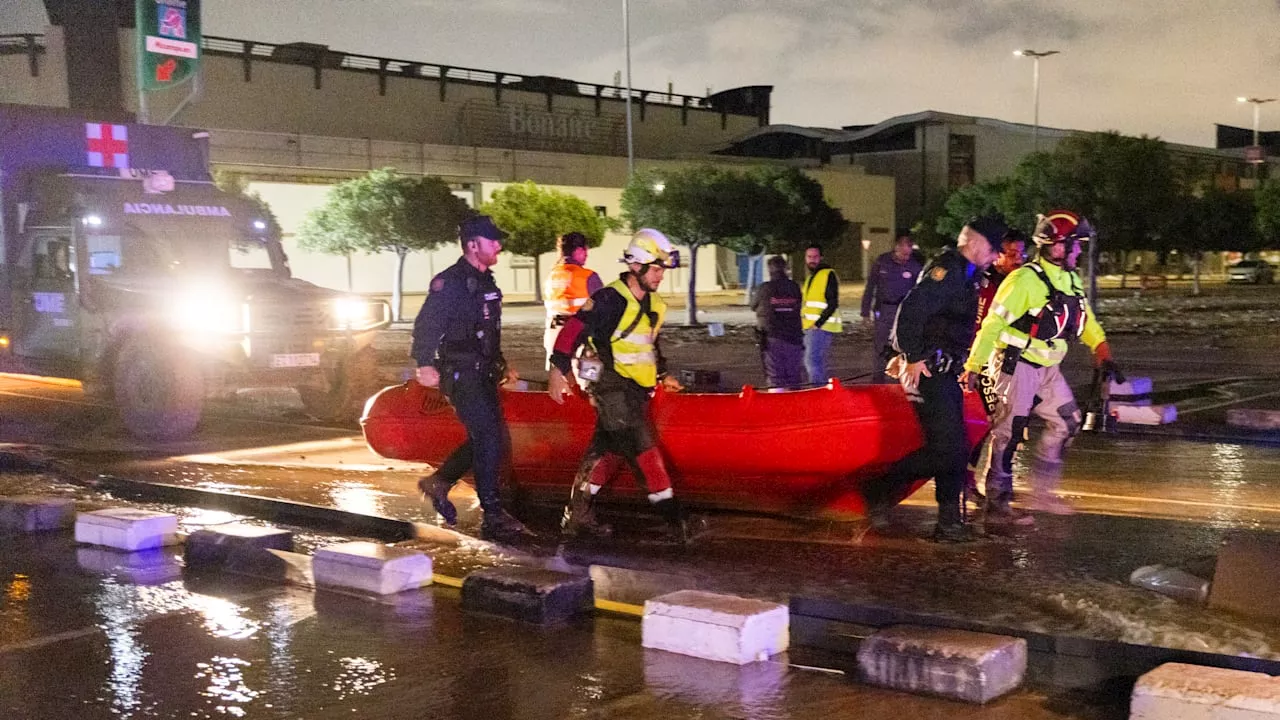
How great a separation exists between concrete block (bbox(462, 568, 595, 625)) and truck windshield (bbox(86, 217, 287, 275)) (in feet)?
24.4

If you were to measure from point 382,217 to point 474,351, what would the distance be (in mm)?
27951

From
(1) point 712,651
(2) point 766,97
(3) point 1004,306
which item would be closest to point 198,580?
(1) point 712,651

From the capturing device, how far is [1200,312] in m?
33.0

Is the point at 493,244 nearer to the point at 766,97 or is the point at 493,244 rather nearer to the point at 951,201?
the point at 951,201

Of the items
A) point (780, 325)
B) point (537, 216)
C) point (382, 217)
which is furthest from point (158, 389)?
point (537, 216)

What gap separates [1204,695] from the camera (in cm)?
396

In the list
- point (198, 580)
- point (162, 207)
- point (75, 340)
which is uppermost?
point (162, 207)

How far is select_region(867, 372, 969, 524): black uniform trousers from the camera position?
6328mm

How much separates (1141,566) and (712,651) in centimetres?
229

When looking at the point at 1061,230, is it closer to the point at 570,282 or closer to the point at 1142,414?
the point at 570,282

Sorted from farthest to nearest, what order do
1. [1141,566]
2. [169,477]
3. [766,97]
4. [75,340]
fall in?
[766,97]
[75,340]
[169,477]
[1141,566]

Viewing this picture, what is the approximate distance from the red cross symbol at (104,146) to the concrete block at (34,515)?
20.4ft

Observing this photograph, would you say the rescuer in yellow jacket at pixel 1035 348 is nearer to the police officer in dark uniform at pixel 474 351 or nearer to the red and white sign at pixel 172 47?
the police officer in dark uniform at pixel 474 351

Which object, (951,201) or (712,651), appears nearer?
(712,651)
